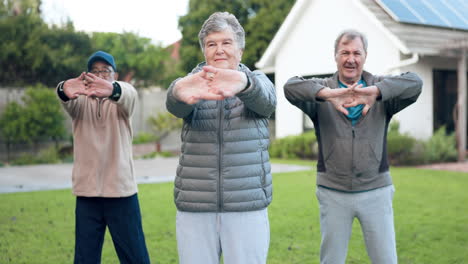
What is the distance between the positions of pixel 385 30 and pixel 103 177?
11.1m

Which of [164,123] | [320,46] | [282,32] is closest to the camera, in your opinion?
[320,46]

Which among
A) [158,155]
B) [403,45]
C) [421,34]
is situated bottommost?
[158,155]

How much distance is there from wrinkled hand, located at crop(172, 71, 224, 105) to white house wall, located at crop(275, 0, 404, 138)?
38.5ft

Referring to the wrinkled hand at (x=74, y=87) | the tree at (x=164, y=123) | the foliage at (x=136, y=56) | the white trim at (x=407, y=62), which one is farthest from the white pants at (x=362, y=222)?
the foliage at (x=136, y=56)

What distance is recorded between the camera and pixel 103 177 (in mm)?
3492

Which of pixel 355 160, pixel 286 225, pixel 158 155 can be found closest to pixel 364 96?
pixel 355 160

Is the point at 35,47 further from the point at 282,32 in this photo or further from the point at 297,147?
the point at 297,147

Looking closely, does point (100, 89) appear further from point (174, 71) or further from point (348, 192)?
point (174, 71)

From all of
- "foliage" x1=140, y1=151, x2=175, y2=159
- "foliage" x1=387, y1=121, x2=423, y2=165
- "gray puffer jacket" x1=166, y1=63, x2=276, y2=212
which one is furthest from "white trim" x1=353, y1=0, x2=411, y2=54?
"gray puffer jacket" x1=166, y1=63, x2=276, y2=212

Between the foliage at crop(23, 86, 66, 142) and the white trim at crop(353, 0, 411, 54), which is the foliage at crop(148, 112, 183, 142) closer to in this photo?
the foliage at crop(23, 86, 66, 142)

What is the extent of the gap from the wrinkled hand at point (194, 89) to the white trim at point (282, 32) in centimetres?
1395

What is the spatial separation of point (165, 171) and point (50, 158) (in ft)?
14.5

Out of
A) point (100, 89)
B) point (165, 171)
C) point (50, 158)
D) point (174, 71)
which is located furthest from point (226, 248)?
point (174, 71)

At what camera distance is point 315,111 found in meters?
3.13
